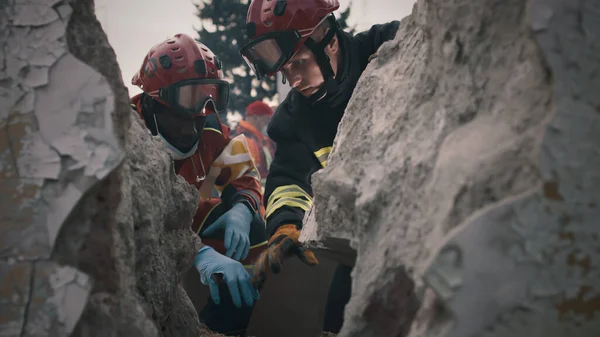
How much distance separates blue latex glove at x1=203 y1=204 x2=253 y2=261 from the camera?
102 inches

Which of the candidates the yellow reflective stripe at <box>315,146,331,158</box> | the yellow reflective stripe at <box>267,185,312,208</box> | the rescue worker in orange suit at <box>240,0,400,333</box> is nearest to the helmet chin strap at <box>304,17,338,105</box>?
the rescue worker in orange suit at <box>240,0,400,333</box>

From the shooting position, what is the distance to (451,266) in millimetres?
784

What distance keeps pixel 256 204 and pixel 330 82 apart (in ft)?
2.59

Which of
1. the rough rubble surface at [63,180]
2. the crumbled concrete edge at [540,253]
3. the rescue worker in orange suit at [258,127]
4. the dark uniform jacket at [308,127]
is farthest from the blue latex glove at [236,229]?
the rescue worker in orange suit at [258,127]

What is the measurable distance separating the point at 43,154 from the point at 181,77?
1721 millimetres

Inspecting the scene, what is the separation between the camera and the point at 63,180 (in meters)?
1.02

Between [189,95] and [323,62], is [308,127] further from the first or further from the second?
[189,95]

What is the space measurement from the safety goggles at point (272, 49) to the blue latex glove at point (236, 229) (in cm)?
74

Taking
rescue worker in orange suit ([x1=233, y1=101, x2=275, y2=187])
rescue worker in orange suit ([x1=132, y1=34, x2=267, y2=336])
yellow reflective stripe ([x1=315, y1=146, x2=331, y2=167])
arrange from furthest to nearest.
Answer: rescue worker in orange suit ([x1=233, y1=101, x2=275, y2=187]), rescue worker in orange suit ([x1=132, y1=34, x2=267, y2=336]), yellow reflective stripe ([x1=315, y1=146, x2=331, y2=167])

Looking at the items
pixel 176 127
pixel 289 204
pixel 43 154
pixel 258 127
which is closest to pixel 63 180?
pixel 43 154

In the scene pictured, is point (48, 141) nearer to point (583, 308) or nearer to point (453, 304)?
point (453, 304)

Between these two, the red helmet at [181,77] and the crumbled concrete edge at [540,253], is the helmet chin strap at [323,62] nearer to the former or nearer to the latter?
the red helmet at [181,77]

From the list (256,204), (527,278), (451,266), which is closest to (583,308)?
(527,278)

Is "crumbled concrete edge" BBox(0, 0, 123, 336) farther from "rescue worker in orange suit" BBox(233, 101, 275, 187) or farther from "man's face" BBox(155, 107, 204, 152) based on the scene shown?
"rescue worker in orange suit" BBox(233, 101, 275, 187)
